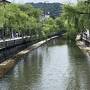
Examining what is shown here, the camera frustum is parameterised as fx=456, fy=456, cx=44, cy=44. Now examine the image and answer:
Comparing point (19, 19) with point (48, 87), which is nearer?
point (48, 87)

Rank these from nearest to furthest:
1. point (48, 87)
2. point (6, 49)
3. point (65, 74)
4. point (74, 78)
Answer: point (48, 87) → point (74, 78) → point (65, 74) → point (6, 49)

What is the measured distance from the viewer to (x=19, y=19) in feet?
269

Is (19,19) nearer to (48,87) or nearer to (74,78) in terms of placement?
(74,78)

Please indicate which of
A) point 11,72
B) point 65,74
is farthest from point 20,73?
Answer: point 65,74

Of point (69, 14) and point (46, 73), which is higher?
point (69, 14)

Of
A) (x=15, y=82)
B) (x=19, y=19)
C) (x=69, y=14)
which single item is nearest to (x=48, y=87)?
(x=15, y=82)

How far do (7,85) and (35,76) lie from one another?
21.4 ft

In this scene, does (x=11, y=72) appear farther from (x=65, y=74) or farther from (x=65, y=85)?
(x=65, y=85)

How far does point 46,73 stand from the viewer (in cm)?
4344

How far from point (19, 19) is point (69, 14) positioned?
17.5m

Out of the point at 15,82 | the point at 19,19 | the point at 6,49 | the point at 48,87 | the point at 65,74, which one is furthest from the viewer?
the point at 19,19

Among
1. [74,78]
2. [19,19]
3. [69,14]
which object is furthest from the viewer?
[19,19]

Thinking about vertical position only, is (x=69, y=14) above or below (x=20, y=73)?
above

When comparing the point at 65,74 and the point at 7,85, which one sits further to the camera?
the point at 65,74
